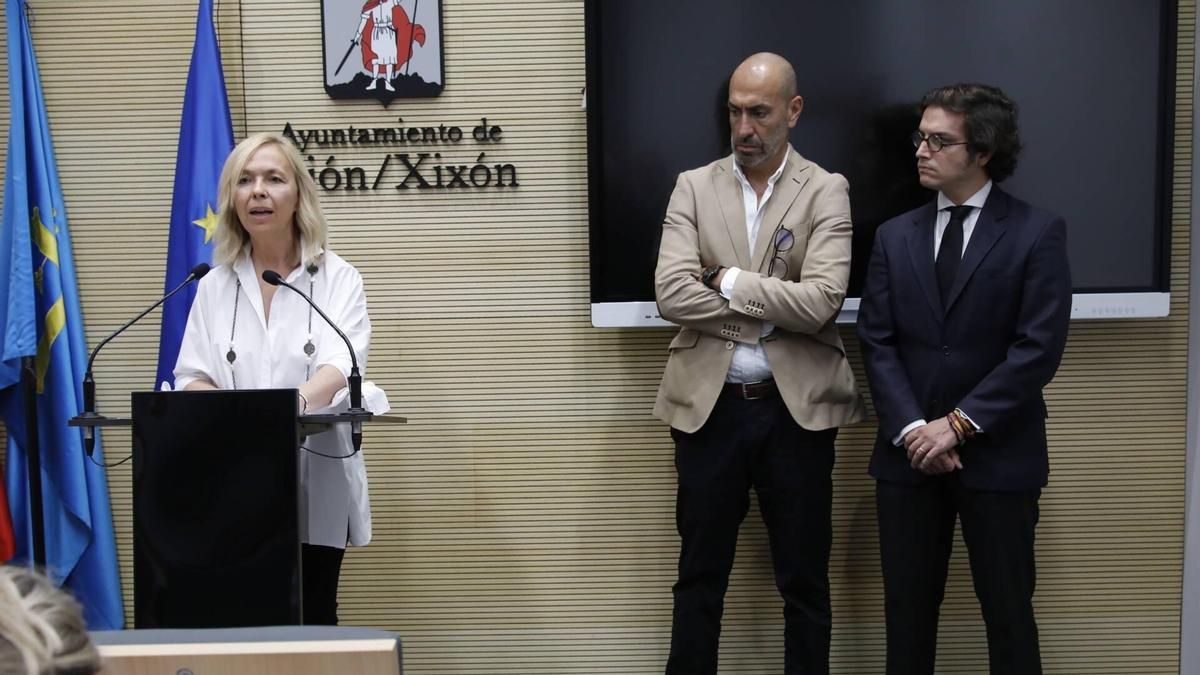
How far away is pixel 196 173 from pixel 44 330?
0.73 m

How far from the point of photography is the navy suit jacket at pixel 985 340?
3.00 metres

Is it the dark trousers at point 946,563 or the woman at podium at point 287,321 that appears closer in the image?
the woman at podium at point 287,321

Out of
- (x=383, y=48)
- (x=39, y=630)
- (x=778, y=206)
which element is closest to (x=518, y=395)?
(x=778, y=206)

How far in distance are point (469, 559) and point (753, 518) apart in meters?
0.97

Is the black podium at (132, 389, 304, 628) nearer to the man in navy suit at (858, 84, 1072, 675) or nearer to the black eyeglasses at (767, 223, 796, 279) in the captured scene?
the black eyeglasses at (767, 223, 796, 279)

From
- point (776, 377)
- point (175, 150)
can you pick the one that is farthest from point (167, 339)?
point (776, 377)

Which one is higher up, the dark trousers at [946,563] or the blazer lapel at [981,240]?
the blazer lapel at [981,240]

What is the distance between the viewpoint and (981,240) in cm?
309

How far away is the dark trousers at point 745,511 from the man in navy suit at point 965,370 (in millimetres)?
203

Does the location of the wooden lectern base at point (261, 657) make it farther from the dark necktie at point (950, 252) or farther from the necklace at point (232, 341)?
the dark necktie at point (950, 252)

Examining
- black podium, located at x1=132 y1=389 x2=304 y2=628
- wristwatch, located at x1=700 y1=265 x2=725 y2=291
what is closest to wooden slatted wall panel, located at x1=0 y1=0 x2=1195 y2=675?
wristwatch, located at x1=700 y1=265 x2=725 y2=291

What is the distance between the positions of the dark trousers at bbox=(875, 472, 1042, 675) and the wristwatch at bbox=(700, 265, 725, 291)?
2.48ft

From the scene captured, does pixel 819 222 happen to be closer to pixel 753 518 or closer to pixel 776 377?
pixel 776 377

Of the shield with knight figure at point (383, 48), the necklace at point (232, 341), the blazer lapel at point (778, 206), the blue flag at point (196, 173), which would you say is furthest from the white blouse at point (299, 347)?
the blazer lapel at point (778, 206)
